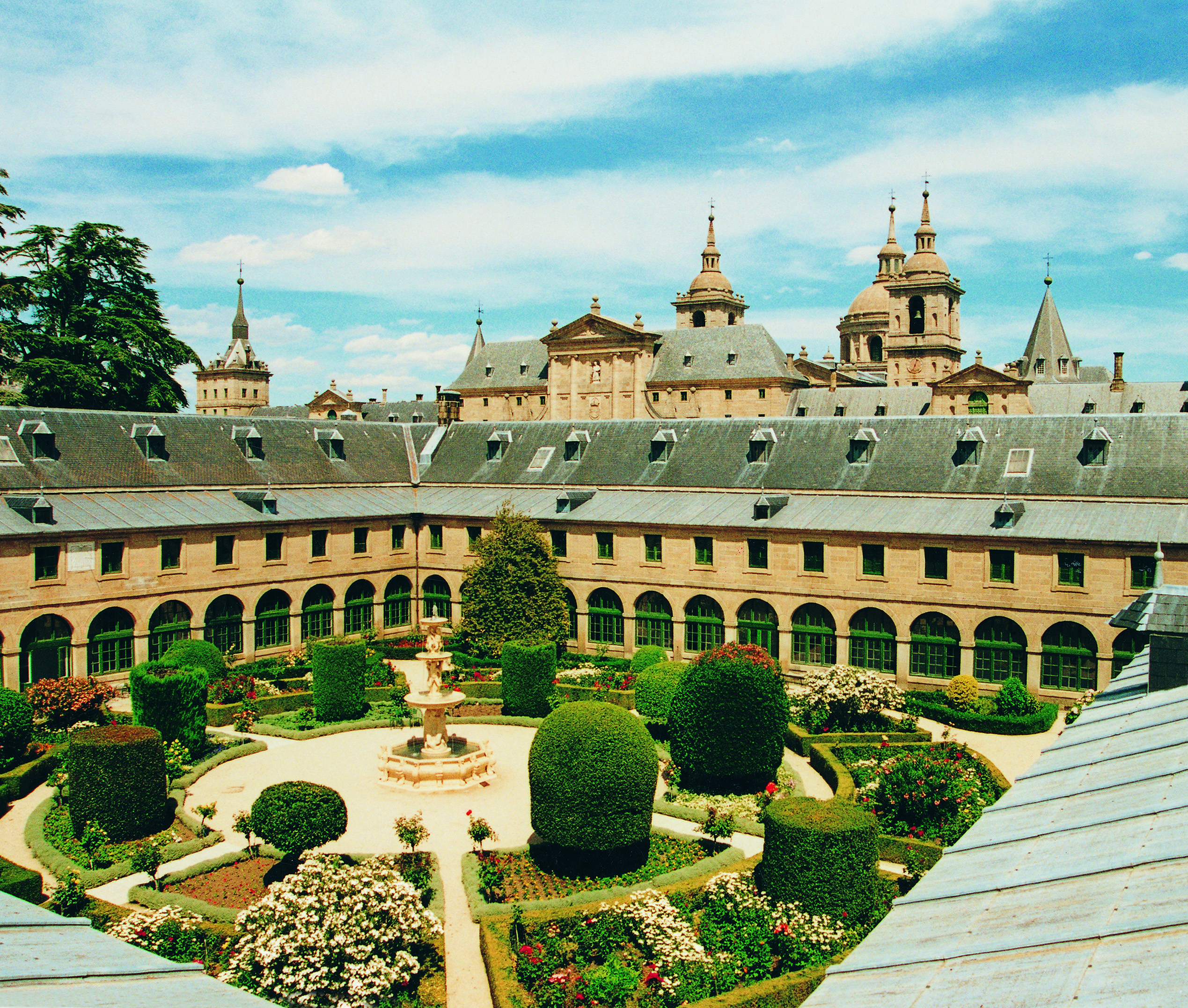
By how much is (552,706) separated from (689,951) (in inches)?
739

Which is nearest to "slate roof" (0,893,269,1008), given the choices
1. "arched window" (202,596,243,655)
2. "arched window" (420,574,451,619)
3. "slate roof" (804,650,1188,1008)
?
"slate roof" (804,650,1188,1008)

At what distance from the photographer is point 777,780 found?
2891 cm

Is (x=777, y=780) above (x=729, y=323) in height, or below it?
below

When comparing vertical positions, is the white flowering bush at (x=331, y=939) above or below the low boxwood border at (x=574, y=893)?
above

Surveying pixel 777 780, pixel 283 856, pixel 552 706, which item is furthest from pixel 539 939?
pixel 552 706

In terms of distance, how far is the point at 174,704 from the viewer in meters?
30.3

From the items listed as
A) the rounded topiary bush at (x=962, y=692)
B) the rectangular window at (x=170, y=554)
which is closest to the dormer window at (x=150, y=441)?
the rectangular window at (x=170, y=554)

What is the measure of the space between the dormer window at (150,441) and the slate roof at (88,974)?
129 ft

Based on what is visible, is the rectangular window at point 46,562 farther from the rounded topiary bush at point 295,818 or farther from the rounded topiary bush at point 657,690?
the rounded topiary bush at point 657,690

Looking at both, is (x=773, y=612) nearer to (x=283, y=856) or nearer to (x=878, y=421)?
(x=878, y=421)

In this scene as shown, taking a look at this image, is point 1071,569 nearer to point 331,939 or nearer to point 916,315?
point 331,939

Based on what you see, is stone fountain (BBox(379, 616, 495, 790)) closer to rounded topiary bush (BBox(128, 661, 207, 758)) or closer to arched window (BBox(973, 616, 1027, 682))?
rounded topiary bush (BBox(128, 661, 207, 758))

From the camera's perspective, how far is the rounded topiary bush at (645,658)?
38875 millimetres

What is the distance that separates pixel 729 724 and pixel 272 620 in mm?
25286
